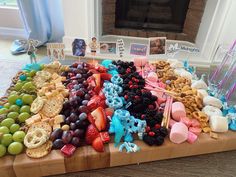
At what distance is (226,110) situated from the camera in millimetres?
1177

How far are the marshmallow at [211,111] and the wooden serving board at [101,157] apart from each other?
11cm

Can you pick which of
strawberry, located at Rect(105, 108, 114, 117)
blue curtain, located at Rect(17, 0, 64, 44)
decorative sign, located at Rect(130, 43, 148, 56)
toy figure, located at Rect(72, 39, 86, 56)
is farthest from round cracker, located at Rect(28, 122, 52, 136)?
blue curtain, located at Rect(17, 0, 64, 44)

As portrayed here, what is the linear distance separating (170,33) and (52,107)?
146 cm

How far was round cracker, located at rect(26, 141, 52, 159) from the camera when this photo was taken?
902mm

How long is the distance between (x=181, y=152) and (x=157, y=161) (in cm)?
12

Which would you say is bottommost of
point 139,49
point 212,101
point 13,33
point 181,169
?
point 181,169

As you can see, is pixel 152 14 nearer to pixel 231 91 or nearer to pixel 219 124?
pixel 231 91

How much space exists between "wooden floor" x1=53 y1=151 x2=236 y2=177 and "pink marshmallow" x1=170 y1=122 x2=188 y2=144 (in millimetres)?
124

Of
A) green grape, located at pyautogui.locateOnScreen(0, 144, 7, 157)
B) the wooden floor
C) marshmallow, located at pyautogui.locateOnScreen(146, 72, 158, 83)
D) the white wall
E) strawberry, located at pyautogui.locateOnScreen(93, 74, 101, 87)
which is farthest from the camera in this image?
the white wall

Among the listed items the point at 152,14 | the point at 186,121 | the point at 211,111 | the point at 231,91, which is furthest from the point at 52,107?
the point at 152,14

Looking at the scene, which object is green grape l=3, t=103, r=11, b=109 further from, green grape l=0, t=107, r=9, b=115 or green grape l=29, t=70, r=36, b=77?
green grape l=29, t=70, r=36, b=77

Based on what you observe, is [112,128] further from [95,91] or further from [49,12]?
[49,12]

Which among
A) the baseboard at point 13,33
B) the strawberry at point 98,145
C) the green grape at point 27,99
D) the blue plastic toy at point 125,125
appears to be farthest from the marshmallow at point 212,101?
the baseboard at point 13,33

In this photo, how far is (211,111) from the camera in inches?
45.0
